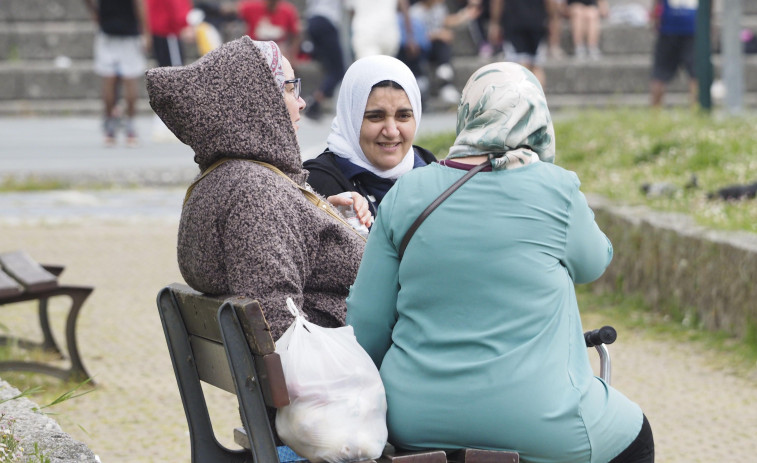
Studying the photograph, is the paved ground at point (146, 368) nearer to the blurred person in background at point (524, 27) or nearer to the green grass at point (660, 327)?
the green grass at point (660, 327)

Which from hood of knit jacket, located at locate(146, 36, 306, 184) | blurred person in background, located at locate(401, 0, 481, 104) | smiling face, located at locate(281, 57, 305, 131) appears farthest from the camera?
blurred person in background, located at locate(401, 0, 481, 104)

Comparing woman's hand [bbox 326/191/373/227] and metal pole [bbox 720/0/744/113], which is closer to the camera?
woman's hand [bbox 326/191/373/227]

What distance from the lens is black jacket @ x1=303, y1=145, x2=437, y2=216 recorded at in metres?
4.12

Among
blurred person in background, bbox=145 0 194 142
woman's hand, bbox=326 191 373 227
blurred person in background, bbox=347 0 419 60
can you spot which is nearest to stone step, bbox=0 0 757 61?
blurred person in background, bbox=347 0 419 60

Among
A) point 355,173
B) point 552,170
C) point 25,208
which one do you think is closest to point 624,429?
point 552,170

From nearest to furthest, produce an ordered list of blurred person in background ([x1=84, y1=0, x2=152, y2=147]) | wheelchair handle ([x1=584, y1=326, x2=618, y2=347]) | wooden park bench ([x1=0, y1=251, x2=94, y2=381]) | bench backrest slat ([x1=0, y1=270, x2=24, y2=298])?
wheelchair handle ([x1=584, y1=326, x2=618, y2=347]) → bench backrest slat ([x1=0, y1=270, x2=24, y2=298]) → wooden park bench ([x1=0, y1=251, x2=94, y2=381]) → blurred person in background ([x1=84, y1=0, x2=152, y2=147])

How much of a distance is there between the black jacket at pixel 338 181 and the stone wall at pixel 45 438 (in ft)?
3.60

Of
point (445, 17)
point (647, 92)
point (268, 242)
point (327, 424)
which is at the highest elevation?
point (268, 242)

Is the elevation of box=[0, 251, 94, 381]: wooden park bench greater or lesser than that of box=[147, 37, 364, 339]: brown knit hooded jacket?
lesser

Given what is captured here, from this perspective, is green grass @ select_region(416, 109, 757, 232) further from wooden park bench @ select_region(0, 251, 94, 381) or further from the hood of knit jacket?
the hood of knit jacket

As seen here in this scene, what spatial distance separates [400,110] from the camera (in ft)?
13.6

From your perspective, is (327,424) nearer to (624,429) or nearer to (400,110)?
(624,429)

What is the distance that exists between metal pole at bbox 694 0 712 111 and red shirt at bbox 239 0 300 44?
6382mm

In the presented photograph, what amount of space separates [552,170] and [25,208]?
27.9ft
